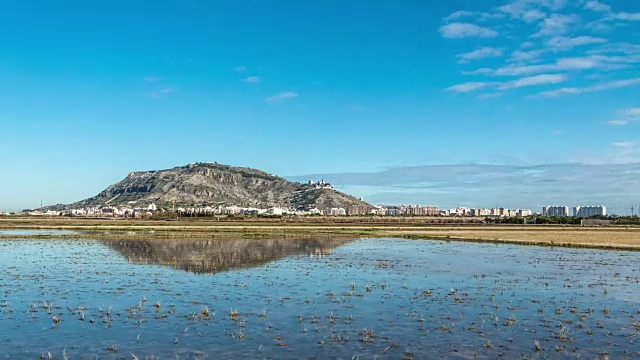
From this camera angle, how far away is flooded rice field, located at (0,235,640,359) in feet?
56.4

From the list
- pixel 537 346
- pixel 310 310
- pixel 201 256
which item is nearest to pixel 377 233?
pixel 201 256

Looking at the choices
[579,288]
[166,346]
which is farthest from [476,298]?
[166,346]

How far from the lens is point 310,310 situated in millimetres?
23328

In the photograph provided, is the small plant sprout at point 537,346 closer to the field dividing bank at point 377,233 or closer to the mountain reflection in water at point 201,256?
the mountain reflection in water at point 201,256

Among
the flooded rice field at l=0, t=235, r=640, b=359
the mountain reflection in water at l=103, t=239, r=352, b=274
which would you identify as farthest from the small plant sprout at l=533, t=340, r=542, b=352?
the mountain reflection in water at l=103, t=239, r=352, b=274

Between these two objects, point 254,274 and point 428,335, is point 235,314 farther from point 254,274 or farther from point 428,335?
point 254,274

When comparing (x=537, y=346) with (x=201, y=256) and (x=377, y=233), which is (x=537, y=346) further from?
(x=377, y=233)

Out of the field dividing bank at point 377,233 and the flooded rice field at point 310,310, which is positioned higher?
the field dividing bank at point 377,233

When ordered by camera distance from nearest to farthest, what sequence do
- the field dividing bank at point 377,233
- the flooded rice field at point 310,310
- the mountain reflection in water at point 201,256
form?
the flooded rice field at point 310,310, the mountain reflection in water at point 201,256, the field dividing bank at point 377,233

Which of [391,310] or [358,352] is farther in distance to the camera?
[391,310]

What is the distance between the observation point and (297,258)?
4816cm

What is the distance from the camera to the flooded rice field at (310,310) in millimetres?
17188

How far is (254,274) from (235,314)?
525 inches

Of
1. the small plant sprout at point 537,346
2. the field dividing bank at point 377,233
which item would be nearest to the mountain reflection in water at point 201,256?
the small plant sprout at point 537,346
